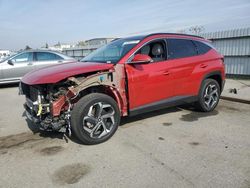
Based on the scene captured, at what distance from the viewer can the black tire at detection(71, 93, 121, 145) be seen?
11.4ft

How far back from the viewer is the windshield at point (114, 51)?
4.20 m

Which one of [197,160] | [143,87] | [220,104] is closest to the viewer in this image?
[197,160]

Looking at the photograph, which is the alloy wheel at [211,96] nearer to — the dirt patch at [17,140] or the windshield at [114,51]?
the windshield at [114,51]

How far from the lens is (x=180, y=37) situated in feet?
16.3

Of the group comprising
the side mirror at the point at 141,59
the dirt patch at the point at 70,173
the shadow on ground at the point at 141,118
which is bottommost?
the dirt patch at the point at 70,173

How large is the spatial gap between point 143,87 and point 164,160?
1.45m

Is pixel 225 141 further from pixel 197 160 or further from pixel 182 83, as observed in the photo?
pixel 182 83

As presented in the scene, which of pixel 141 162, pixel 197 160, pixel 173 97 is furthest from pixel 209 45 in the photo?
pixel 141 162

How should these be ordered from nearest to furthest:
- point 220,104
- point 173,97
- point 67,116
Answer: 1. point 67,116
2. point 173,97
3. point 220,104

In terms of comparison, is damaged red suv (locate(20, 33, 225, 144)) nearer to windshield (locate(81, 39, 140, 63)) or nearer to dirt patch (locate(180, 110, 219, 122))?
windshield (locate(81, 39, 140, 63))

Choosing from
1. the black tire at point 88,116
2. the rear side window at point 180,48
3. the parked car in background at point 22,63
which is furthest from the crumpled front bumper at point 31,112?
the parked car in background at point 22,63

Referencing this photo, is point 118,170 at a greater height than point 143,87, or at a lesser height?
lesser

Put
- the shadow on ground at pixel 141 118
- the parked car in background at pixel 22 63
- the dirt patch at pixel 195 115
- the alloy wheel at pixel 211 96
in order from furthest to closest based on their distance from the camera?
the parked car in background at pixel 22 63, the alloy wheel at pixel 211 96, the dirt patch at pixel 195 115, the shadow on ground at pixel 141 118

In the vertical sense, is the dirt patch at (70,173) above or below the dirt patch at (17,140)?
below
